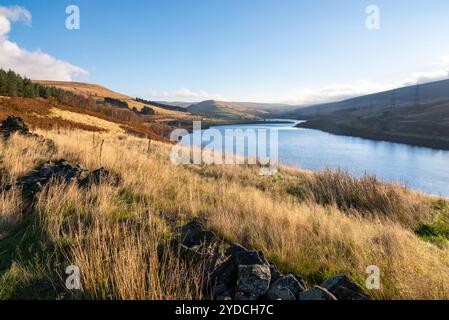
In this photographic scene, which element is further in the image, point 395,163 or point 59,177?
point 395,163

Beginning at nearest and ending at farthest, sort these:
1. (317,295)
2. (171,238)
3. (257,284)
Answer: (317,295)
(257,284)
(171,238)

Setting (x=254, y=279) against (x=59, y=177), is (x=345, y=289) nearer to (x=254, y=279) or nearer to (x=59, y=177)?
(x=254, y=279)

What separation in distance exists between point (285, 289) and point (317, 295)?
0.29m

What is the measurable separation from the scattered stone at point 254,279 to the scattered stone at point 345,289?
1.91ft

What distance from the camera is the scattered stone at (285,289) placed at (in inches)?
105

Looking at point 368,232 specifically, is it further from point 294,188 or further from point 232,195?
point 294,188

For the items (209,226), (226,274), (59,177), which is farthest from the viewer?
(59,177)

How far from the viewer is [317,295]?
255 centimetres

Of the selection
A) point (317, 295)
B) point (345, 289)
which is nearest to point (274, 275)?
point (317, 295)

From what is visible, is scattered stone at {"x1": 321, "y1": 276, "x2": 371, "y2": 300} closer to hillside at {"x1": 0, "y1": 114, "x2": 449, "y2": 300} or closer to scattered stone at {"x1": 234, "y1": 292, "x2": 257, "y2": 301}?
hillside at {"x1": 0, "y1": 114, "x2": 449, "y2": 300}

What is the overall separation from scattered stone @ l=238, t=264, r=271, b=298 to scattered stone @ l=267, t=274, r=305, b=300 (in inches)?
3.0

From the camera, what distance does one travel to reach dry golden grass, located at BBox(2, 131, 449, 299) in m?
2.92

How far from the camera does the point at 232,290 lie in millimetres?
2859
